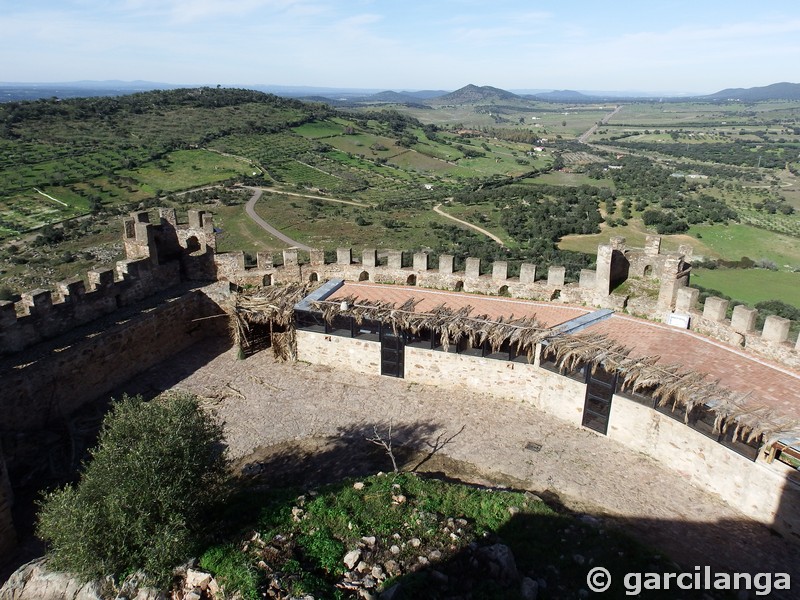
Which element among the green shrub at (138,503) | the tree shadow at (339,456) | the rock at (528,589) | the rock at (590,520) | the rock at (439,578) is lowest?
→ the tree shadow at (339,456)

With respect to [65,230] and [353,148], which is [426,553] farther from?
[353,148]

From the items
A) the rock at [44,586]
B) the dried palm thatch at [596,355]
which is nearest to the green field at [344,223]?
the dried palm thatch at [596,355]

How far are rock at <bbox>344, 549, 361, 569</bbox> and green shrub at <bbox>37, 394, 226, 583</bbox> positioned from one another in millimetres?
2632

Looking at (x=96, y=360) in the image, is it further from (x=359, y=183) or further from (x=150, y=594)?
(x=359, y=183)

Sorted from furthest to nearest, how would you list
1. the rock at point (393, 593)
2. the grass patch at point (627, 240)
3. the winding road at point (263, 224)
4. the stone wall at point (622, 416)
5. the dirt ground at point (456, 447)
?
the winding road at point (263, 224) → the grass patch at point (627, 240) → the dirt ground at point (456, 447) → the stone wall at point (622, 416) → the rock at point (393, 593)

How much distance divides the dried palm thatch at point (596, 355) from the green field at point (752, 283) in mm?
22911

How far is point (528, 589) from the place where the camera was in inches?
354

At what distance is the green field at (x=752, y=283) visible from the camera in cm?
3353

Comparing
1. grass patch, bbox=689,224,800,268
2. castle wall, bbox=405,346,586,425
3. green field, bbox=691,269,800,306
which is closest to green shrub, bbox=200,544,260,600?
castle wall, bbox=405,346,586,425

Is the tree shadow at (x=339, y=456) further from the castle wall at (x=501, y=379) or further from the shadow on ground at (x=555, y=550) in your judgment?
the castle wall at (x=501, y=379)

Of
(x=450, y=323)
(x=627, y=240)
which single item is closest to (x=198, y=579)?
(x=450, y=323)

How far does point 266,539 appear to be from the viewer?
9.82m

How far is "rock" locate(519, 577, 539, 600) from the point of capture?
8852mm

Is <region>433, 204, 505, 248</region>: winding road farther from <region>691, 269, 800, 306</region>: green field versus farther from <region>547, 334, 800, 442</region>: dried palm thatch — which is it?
<region>547, 334, 800, 442</region>: dried palm thatch
